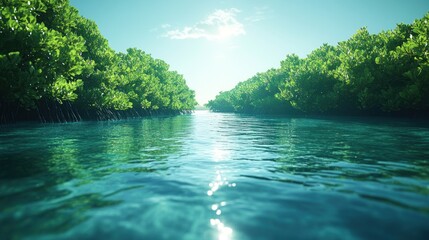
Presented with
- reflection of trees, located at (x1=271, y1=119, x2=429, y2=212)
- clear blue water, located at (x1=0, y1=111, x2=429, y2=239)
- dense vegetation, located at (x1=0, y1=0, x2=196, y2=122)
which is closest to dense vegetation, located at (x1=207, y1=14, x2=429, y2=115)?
reflection of trees, located at (x1=271, y1=119, x2=429, y2=212)

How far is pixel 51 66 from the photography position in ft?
55.2

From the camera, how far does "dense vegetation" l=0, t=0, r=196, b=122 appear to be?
1459cm

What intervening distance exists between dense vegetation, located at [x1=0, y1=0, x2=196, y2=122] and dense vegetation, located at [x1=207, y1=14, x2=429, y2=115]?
29679 mm

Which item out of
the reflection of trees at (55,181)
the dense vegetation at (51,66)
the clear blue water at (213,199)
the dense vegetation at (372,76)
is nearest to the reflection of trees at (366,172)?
the clear blue water at (213,199)

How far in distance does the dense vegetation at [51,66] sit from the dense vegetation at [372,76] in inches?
1168

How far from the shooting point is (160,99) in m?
54.9

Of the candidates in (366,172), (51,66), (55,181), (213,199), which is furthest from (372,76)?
(55,181)

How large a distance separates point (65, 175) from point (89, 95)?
80.5 feet

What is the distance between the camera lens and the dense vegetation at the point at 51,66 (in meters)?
14.6

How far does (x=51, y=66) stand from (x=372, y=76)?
33703 mm

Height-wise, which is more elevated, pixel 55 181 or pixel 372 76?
pixel 372 76

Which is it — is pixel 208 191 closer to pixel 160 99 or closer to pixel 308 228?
pixel 308 228

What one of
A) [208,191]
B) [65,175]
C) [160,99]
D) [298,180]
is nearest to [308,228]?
[208,191]

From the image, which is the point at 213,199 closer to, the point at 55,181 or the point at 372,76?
the point at 55,181
